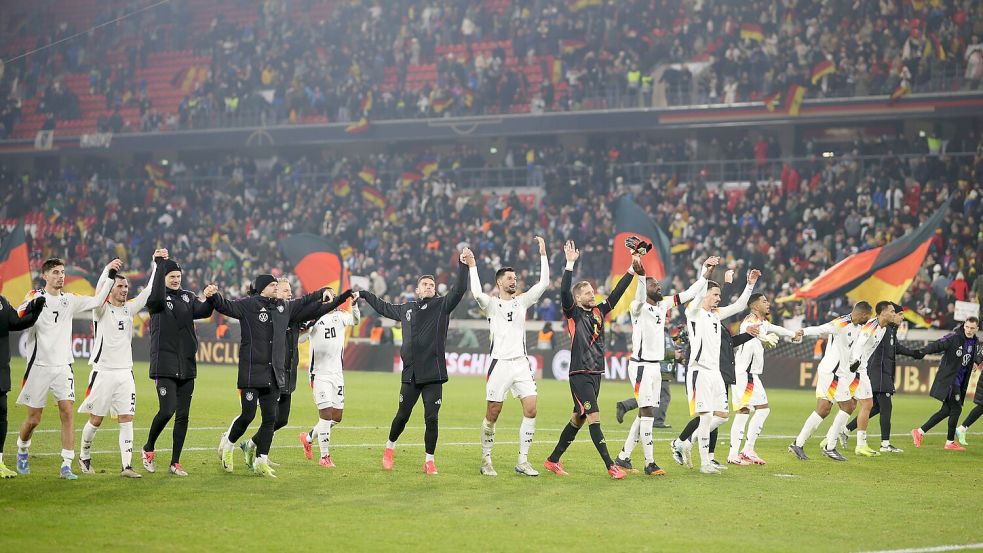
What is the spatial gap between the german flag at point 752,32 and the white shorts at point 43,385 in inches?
1351

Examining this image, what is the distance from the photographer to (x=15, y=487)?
1260 cm

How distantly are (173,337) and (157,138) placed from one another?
41369 millimetres

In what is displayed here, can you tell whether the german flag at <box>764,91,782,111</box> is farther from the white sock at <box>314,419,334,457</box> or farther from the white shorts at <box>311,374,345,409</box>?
the white sock at <box>314,419,334,457</box>

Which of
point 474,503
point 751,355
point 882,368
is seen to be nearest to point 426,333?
point 474,503

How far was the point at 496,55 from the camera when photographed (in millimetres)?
49062

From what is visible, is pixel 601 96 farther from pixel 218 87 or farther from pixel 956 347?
pixel 956 347

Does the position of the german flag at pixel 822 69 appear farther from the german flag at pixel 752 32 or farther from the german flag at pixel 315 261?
the german flag at pixel 315 261

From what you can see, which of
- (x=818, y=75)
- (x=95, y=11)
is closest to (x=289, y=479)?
(x=818, y=75)

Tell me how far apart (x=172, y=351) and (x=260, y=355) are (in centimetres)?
103

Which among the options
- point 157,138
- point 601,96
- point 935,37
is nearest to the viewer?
point 935,37

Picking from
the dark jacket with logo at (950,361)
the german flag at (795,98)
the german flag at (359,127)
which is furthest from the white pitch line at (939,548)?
the german flag at (359,127)

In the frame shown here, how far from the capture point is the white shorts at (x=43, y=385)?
44.8 feet

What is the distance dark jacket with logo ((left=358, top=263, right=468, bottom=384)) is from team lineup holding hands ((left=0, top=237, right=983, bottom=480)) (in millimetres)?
17

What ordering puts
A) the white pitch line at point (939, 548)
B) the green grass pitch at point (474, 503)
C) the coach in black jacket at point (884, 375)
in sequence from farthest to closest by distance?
the coach in black jacket at point (884, 375), the green grass pitch at point (474, 503), the white pitch line at point (939, 548)
